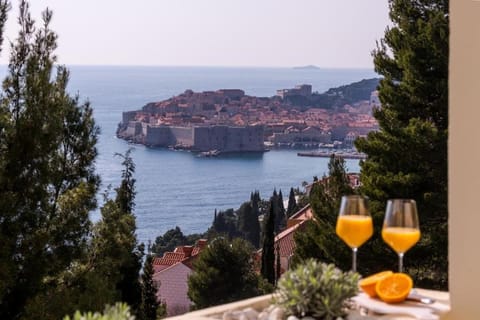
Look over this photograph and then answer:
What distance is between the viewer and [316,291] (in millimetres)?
1244

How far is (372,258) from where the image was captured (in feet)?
26.1

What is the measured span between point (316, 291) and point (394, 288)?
241 mm

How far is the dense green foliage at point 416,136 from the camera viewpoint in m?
7.88

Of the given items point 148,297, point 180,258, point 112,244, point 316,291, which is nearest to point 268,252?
point 148,297

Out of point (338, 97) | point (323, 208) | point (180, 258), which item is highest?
point (338, 97)

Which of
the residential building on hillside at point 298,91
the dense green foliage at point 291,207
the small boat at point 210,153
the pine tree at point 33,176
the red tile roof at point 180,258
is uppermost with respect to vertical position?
the residential building on hillside at point 298,91

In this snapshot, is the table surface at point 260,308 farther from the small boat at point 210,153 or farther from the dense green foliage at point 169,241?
the small boat at point 210,153

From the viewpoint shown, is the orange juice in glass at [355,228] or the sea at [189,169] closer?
the orange juice in glass at [355,228]

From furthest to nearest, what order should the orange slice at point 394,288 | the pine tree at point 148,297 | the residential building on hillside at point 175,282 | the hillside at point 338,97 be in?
the hillside at point 338,97, the residential building on hillside at point 175,282, the pine tree at point 148,297, the orange slice at point 394,288

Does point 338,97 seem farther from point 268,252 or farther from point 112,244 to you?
point 112,244

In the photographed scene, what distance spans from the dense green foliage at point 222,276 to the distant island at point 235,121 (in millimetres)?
9079

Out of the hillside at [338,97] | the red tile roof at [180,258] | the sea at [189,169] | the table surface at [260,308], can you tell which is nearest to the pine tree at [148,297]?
the red tile roof at [180,258]

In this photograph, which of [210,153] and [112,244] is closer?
[112,244]

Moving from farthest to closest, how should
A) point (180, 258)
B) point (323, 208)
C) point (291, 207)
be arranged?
point (291, 207) < point (180, 258) < point (323, 208)
